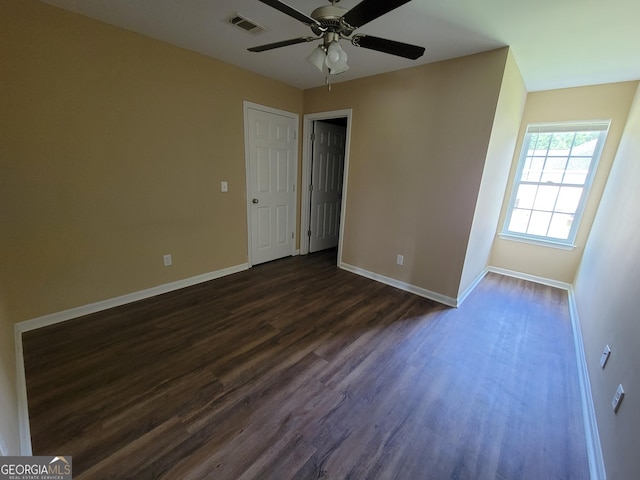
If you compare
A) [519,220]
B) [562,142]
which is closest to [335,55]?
[562,142]

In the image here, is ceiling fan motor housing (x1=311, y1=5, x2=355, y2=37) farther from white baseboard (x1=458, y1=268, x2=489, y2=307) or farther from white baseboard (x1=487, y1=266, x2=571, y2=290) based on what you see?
white baseboard (x1=487, y1=266, x2=571, y2=290)

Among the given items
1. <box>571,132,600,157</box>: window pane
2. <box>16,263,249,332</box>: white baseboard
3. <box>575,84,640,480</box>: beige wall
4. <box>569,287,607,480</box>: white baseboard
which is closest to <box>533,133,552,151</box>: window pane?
<box>571,132,600,157</box>: window pane

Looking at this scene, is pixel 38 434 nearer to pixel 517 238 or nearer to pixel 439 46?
pixel 439 46

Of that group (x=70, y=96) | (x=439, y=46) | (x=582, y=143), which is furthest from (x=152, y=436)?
(x=582, y=143)

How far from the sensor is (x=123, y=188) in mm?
2430

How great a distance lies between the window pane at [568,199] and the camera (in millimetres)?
3363

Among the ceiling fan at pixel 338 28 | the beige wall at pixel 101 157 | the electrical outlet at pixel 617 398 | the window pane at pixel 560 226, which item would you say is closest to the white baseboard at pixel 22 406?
the beige wall at pixel 101 157

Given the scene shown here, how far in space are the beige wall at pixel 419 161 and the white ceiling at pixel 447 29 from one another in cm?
26

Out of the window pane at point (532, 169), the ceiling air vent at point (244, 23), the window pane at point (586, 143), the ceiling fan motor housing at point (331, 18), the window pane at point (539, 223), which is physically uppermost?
the ceiling air vent at point (244, 23)

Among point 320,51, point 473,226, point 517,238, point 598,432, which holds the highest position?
point 320,51

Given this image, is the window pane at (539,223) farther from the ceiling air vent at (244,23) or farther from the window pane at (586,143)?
the ceiling air vent at (244,23)

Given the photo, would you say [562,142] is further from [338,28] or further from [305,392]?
[305,392]

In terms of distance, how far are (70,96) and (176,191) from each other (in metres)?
1.05

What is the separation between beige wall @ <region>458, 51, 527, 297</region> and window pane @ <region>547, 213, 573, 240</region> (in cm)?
73
